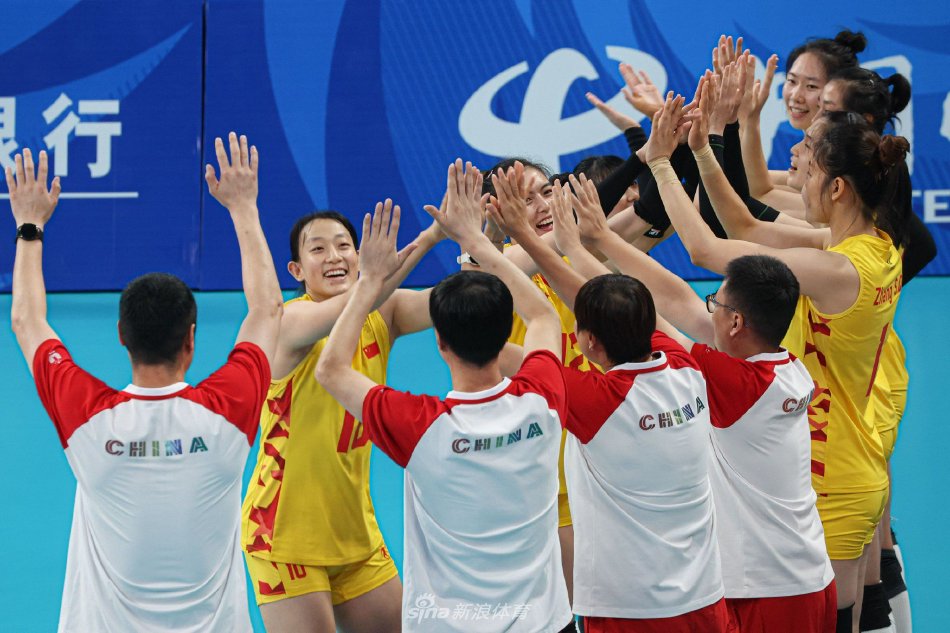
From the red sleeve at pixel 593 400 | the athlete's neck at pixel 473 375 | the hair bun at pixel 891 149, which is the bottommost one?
the red sleeve at pixel 593 400

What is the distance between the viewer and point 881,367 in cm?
504

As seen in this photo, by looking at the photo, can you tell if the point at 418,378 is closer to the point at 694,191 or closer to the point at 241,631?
the point at 694,191

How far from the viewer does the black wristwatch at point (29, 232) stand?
349cm

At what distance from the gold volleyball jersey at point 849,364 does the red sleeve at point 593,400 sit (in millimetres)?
1009

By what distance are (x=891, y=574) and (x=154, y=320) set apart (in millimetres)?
3356

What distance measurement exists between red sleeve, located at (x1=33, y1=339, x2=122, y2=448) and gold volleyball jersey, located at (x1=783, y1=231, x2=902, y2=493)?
242cm

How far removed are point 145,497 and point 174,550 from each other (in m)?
0.17

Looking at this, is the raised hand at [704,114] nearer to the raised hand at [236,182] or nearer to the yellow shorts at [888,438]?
A: the yellow shorts at [888,438]

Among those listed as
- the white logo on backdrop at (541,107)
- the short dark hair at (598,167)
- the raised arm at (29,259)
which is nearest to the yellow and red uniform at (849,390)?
the short dark hair at (598,167)

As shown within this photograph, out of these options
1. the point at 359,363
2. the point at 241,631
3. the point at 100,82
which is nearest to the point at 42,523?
the point at 359,363

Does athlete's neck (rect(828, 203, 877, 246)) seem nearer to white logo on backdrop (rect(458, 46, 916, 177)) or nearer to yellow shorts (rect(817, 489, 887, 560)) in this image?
yellow shorts (rect(817, 489, 887, 560))

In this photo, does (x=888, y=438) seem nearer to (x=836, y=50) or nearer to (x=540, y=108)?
(x=836, y=50)

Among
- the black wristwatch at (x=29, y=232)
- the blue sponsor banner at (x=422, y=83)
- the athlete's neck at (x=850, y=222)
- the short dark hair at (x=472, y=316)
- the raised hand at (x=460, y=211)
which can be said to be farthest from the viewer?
the blue sponsor banner at (x=422, y=83)

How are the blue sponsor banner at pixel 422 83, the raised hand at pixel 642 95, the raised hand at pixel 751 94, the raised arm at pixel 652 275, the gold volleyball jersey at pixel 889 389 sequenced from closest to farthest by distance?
the raised arm at pixel 652 275 → the gold volleyball jersey at pixel 889 389 → the raised hand at pixel 751 94 → the raised hand at pixel 642 95 → the blue sponsor banner at pixel 422 83
